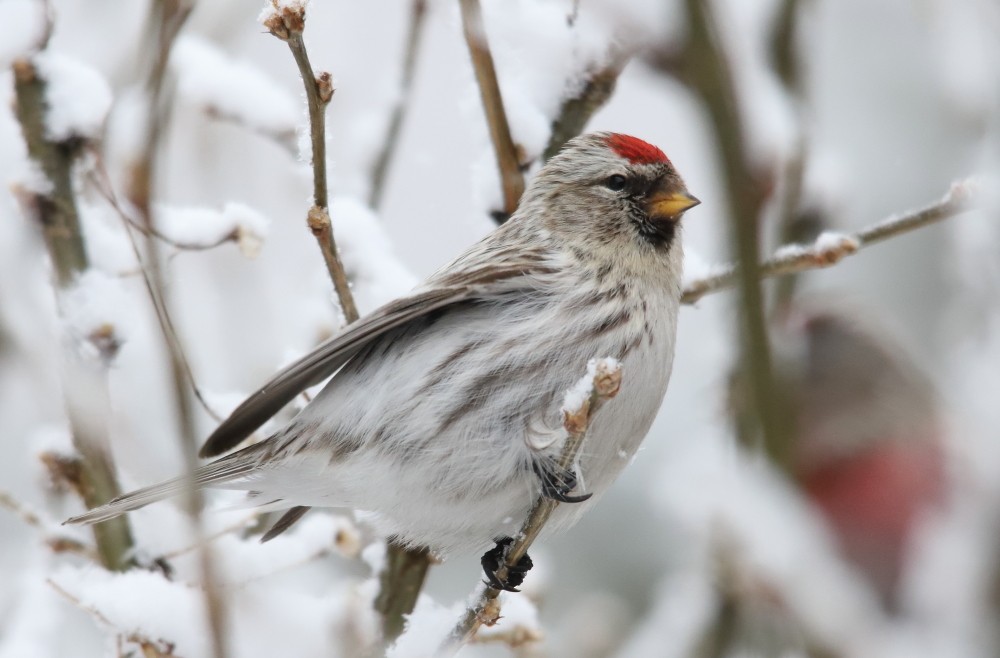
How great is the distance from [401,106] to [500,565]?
1325 millimetres

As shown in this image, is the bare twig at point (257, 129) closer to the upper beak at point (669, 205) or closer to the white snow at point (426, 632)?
the upper beak at point (669, 205)

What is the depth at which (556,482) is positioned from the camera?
277 cm

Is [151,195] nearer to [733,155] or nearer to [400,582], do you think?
[400,582]

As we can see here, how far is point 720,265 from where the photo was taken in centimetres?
302

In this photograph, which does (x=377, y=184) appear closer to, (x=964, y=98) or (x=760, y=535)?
(x=760, y=535)

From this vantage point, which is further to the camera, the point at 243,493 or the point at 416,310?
the point at 243,493

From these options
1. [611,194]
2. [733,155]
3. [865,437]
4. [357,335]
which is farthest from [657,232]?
[865,437]

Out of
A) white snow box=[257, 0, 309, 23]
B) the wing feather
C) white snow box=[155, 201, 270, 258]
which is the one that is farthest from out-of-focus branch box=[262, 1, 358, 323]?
white snow box=[155, 201, 270, 258]

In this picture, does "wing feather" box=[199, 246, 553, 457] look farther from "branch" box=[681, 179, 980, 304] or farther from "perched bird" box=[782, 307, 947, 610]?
"perched bird" box=[782, 307, 947, 610]

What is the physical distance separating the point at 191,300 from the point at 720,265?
256 centimetres

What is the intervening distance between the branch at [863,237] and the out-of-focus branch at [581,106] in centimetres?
66

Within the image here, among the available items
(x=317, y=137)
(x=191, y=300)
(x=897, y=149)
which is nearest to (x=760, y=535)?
(x=317, y=137)

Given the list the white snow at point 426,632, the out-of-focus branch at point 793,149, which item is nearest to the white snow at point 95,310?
the white snow at point 426,632

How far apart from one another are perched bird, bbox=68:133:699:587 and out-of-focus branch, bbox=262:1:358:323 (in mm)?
172
